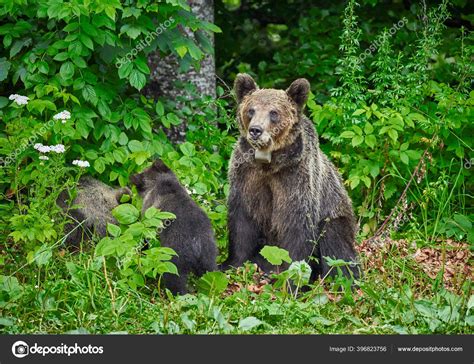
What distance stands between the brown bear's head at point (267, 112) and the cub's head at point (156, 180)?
2.44ft

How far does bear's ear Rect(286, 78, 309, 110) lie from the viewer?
809 cm

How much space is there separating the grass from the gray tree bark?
3157 millimetres

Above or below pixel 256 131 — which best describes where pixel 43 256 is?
below

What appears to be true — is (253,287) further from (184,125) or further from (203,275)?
(184,125)

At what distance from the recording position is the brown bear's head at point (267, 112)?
7.80 meters

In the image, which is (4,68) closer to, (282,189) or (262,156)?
(262,156)

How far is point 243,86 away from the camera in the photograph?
832 centimetres

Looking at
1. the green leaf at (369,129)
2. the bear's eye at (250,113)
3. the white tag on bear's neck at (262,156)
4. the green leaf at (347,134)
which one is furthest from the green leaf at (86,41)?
the green leaf at (369,129)

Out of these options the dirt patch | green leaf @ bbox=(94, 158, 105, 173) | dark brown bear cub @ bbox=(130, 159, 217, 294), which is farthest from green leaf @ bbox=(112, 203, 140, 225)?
the dirt patch

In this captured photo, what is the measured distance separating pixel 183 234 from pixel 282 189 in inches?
48.4

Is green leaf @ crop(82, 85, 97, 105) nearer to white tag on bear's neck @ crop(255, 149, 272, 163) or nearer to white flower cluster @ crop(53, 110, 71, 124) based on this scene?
white flower cluster @ crop(53, 110, 71, 124)

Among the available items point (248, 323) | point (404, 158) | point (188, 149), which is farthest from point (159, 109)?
point (248, 323)

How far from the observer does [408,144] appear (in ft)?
30.6
